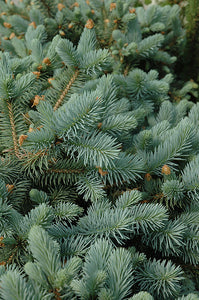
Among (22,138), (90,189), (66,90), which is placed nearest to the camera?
(22,138)

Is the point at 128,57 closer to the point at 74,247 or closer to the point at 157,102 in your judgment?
the point at 157,102

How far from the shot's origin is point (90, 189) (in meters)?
0.78

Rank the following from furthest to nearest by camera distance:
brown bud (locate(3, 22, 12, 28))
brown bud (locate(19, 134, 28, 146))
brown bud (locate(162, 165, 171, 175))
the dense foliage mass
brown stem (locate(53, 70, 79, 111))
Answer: brown bud (locate(3, 22, 12, 28))
brown stem (locate(53, 70, 79, 111))
brown bud (locate(162, 165, 171, 175))
brown bud (locate(19, 134, 28, 146))
the dense foliage mass

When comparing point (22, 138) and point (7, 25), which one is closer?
point (22, 138)

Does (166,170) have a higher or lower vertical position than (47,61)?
lower

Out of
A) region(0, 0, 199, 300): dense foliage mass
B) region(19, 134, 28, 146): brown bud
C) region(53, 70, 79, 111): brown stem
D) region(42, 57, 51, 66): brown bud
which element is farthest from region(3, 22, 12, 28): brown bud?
region(19, 134, 28, 146): brown bud

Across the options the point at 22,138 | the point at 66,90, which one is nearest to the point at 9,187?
the point at 22,138

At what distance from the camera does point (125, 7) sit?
132 centimetres

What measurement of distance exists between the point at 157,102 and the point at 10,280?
3.09ft

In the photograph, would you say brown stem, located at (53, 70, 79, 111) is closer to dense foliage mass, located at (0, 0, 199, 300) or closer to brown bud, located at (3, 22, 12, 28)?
dense foliage mass, located at (0, 0, 199, 300)

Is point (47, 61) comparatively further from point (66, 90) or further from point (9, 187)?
point (9, 187)

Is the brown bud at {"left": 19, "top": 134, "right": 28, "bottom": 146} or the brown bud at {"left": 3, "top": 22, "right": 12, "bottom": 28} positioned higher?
the brown bud at {"left": 3, "top": 22, "right": 12, "bottom": 28}

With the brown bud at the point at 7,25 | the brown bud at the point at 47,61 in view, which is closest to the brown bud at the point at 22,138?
the brown bud at the point at 47,61

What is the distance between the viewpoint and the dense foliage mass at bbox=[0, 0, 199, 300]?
1.83 ft
